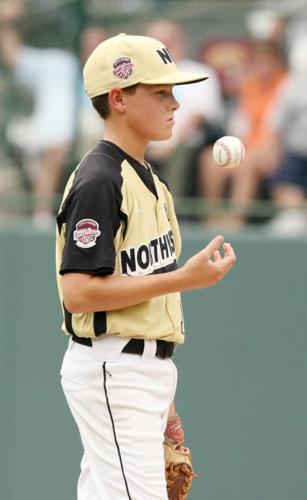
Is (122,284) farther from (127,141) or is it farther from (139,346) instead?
(127,141)

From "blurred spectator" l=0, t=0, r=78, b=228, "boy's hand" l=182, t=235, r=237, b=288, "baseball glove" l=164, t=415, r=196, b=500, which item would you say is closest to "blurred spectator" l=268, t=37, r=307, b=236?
"blurred spectator" l=0, t=0, r=78, b=228

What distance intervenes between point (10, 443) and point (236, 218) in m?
1.76

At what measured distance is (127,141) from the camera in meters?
4.26

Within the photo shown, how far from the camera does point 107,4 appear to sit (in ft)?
23.5

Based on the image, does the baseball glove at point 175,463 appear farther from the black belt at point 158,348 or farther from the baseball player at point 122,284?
the black belt at point 158,348

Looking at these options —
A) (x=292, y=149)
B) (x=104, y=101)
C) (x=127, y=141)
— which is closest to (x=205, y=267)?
(x=127, y=141)

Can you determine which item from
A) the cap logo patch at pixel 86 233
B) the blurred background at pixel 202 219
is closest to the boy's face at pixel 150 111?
the cap logo patch at pixel 86 233

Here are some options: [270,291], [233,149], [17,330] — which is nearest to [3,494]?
[17,330]

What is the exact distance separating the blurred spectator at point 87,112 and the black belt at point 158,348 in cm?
280

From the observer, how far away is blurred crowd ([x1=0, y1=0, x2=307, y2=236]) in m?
6.73

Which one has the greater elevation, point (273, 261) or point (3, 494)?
point (273, 261)

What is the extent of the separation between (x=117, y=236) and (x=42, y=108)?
3.25 metres

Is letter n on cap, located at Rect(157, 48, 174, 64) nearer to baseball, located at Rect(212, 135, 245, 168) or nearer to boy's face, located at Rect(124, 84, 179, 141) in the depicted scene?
boy's face, located at Rect(124, 84, 179, 141)

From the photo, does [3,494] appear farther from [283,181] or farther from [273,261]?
[283,181]
